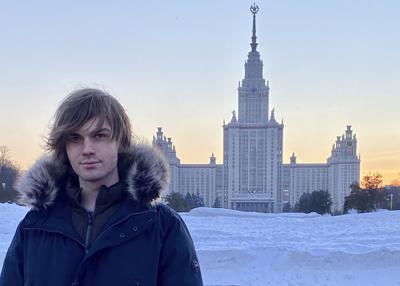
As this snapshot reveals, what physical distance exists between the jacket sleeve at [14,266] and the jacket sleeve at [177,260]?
0.52 meters

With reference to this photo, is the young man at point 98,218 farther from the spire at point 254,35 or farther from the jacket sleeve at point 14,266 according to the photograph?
the spire at point 254,35

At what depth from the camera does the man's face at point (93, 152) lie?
1967 mm

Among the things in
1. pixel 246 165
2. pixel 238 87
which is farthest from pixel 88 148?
pixel 238 87

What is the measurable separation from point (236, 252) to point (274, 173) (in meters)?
90.8

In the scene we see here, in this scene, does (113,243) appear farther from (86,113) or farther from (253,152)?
(253,152)

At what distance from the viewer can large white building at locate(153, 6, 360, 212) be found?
98375mm

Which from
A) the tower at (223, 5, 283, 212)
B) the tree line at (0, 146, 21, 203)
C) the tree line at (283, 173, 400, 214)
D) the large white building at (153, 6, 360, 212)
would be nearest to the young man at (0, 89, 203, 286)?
the tree line at (0, 146, 21, 203)

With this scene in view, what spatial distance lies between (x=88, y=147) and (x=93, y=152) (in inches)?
1.0

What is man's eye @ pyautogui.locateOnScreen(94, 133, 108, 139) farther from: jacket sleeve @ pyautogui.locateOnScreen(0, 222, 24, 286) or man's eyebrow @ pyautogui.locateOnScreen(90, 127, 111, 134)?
jacket sleeve @ pyautogui.locateOnScreen(0, 222, 24, 286)

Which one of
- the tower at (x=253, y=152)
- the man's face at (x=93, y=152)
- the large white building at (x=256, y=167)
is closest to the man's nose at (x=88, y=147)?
the man's face at (x=93, y=152)

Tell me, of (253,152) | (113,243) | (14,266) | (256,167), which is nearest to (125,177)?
(113,243)

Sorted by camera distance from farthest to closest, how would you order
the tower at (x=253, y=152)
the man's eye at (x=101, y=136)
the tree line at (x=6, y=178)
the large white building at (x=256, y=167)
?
the large white building at (x=256, y=167) < the tower at (x=253, y=152) < the tree line at (x=6, y=178) < the man's eye at (x=101, y=136)

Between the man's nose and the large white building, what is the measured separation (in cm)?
9185

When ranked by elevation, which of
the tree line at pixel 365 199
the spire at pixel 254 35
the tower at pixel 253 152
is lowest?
the tree line at pixel 365 199
